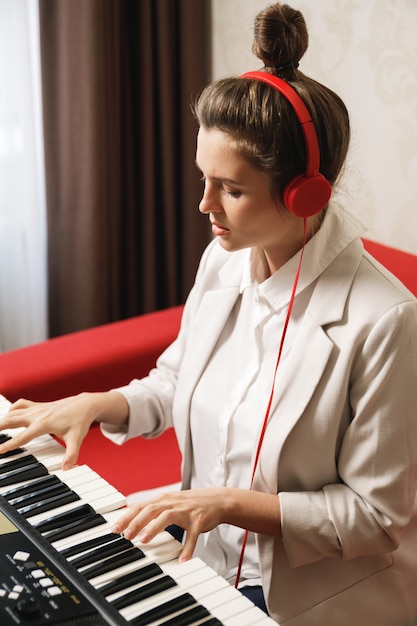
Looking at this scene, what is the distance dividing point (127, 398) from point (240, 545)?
343 millimetres

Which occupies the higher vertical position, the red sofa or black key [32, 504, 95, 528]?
black key [32, 504, 95, 528]

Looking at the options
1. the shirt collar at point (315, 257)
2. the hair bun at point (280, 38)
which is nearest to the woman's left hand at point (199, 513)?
the shirt collar at point (315, 257)

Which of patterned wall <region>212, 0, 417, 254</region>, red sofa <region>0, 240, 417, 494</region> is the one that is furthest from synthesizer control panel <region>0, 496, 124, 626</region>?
patterned wall <region>212, 0, 417, 254</region>

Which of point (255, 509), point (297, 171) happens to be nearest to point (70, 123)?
point (297, 171)

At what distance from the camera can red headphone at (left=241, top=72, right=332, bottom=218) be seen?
1325 millimetres

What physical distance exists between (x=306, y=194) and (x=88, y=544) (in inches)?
23.4

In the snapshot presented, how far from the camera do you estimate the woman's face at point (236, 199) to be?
1378 mm

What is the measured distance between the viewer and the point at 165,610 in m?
1.14

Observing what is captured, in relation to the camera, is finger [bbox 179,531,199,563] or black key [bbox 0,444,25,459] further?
black key [bbox 0,444,25,459]

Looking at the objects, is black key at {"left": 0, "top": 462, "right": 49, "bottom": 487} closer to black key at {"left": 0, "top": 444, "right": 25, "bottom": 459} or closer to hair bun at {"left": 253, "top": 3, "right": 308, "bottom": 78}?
black key at {"left": 0, "top": 444, "right": 25, "bottom": 459}

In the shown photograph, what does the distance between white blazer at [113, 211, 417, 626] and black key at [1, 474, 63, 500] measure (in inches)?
12.8

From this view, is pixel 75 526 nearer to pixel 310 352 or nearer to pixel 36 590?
pixel 36 590

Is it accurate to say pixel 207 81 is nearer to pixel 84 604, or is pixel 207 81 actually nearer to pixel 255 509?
pixel 255 509

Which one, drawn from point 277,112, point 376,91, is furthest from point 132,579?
point 376,91
